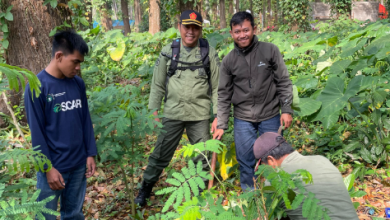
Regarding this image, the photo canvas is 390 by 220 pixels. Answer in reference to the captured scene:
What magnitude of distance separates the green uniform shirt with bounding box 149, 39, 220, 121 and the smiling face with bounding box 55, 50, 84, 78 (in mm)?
1208

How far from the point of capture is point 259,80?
9.67 feet

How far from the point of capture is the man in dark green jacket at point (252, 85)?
116 inches

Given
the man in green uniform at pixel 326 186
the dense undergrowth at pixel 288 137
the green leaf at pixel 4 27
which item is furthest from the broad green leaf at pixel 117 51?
the man in green uniform at pixel 326 186

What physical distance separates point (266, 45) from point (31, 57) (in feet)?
9.52

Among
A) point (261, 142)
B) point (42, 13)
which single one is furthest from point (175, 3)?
point (261, 142)

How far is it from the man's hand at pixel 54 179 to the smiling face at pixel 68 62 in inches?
28.1

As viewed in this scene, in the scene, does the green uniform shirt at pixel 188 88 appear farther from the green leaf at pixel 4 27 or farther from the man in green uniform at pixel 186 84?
the green leaf at pixel 4 27

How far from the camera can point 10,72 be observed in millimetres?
1241

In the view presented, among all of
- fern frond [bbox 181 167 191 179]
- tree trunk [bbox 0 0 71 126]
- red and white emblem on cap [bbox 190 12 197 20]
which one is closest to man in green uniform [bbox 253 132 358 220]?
fern frond [bbox 181 167 191 179]

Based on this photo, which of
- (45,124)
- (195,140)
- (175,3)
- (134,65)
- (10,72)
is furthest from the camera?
(134,65)

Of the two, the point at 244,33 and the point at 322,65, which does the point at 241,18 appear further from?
the point at 322,65

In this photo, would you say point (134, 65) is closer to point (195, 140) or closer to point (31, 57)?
point (31, 57)

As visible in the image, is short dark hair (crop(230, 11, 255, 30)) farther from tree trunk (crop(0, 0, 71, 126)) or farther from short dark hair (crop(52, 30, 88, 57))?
tree trunk (crop(0, 0, 71, 126))

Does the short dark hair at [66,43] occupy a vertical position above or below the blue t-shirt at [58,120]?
above
